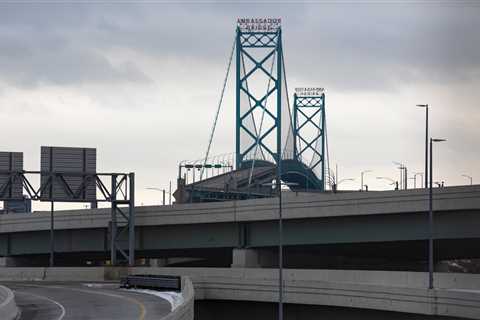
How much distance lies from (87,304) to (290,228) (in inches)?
1112

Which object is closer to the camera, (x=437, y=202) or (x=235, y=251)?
(x=437, y=202)

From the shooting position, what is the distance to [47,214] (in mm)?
86438

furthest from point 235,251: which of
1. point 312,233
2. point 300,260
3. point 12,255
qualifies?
point 12,255

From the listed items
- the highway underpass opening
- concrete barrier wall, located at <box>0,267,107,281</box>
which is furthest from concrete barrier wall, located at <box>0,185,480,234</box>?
→ the highway underpass opening

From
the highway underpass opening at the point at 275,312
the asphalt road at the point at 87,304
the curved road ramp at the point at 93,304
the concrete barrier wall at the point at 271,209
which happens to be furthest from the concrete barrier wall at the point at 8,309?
the concrete barrier wall at the point at 271,209

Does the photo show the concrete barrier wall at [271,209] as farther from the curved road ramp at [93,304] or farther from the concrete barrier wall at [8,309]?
the concrete barrier wall at [8,309]

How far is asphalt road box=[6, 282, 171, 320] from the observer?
40.6m

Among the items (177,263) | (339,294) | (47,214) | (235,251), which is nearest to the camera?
(339,294)

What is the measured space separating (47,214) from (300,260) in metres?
20.4

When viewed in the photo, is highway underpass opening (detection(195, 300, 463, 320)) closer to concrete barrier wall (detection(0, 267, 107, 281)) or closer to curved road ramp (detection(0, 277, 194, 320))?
curved road ramp (detection(0, 277, 194, 320))

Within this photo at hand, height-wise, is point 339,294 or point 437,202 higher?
point 437,202

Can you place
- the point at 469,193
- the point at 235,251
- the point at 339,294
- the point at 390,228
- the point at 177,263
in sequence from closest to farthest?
the point at 339,294 → the point at 469,193 → the point at 390,228 → the point at 235,251 → the point at 177,263

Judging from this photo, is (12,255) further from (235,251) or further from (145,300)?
(145,300)

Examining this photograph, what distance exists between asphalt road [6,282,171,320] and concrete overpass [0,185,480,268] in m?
15.2
